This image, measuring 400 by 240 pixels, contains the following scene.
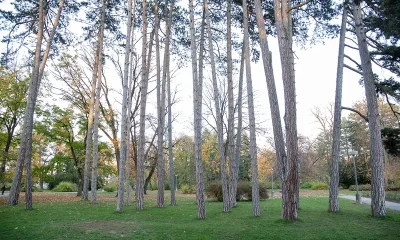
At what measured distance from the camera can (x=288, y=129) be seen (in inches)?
349

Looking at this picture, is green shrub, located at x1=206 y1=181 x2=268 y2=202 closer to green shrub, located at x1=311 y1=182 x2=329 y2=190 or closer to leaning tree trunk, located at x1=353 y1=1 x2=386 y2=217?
leaning tree trunk, located at x1=353 y1=1 x2=386 y2=217

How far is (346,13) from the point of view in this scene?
12.0 m

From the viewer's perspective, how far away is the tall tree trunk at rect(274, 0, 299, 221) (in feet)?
28.0

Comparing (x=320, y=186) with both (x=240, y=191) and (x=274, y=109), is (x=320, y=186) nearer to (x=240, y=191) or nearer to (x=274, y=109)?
(x=240, y=191)

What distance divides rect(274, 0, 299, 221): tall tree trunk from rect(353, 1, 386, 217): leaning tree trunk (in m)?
2.88

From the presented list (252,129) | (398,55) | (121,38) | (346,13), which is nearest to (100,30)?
(121,38)

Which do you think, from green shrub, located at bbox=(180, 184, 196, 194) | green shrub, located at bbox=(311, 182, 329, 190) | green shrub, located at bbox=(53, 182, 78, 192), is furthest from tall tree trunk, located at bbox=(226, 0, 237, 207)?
green shrub, located at bbox=(53, 182, 78, 192)

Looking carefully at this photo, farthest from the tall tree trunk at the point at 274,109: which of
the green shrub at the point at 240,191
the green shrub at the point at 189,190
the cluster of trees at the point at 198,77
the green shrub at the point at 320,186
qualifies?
the green shrub at the point at 320,186

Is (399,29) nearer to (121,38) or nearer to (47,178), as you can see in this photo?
(121,38)

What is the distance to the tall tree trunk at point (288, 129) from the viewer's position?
855 cm

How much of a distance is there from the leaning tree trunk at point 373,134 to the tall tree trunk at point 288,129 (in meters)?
2.88

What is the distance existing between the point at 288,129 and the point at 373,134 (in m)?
3.95

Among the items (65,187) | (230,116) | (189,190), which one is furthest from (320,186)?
(65,187)

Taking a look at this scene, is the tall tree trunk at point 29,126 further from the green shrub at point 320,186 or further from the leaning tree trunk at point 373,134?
the green shrub at point 320,186
